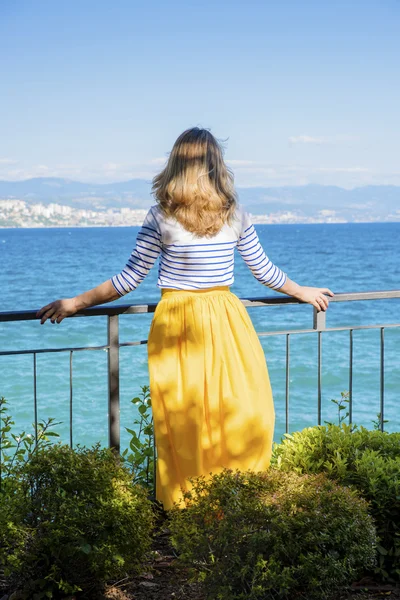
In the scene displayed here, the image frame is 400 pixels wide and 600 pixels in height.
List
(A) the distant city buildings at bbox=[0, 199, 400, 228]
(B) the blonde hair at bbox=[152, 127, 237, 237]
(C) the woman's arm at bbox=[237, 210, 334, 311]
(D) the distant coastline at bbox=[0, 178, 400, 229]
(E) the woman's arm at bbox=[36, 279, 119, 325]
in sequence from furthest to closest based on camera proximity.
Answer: (D) the distant coastline at bbox=[0, 178, 400, 229]
(A) the distant city buildings at bbox=[0, 199, 400, 228]
(C) the woman's arm at bbox=[237, 210, 334, 311]
(E) the woman's arm at bbox=[36, 279, 119, 325]
(B) the blonde hair at bbox=[152, 127, 237, 237]

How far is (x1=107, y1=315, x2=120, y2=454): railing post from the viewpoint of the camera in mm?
3253

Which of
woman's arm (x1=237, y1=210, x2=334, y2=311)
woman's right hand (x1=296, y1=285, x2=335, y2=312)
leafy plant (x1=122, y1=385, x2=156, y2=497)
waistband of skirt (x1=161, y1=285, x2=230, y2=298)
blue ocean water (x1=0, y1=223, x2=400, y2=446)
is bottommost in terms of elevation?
blue ocean water (x1=0, y1=223, x2=400, y2=446)

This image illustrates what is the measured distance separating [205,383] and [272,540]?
867 mm

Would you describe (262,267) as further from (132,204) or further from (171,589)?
(132,204)

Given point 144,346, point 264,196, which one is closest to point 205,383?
point 144,346

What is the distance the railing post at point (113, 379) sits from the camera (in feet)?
10.7

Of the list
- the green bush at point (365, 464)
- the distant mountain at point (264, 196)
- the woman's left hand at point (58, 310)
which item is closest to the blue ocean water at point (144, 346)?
the green bush at point (365, 464)

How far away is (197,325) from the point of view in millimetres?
2881

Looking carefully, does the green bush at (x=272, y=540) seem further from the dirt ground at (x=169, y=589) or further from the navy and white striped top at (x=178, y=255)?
the navy and white striped top at (x=178, y=255)

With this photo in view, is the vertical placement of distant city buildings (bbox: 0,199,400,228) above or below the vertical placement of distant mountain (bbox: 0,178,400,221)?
below

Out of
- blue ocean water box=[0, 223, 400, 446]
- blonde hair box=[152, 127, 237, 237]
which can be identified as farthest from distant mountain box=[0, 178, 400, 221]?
blonde hair box=[152, 127, 237, 237]

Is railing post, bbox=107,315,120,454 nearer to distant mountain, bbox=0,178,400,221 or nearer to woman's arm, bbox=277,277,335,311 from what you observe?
woman's arm, bbox=277,277,335,311

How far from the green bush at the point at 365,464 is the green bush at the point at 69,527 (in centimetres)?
68

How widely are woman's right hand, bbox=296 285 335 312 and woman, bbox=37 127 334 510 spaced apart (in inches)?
16.4
